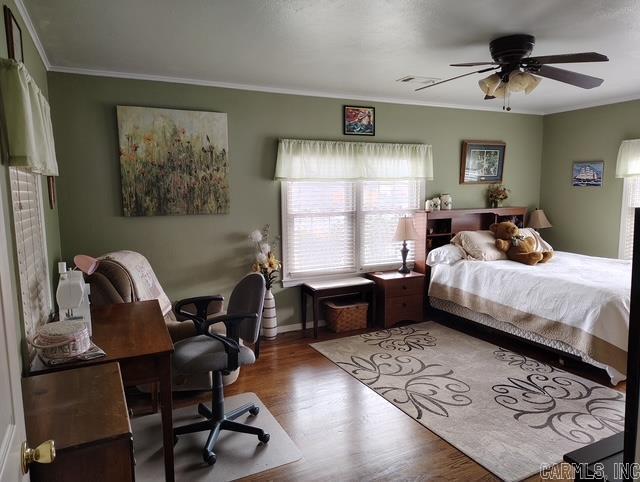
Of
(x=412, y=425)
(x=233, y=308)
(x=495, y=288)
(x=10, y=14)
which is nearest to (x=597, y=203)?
(x=495, y=288)

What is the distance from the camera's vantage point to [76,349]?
5.87ft

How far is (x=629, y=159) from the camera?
15.8ft

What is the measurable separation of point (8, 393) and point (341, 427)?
7.34ft

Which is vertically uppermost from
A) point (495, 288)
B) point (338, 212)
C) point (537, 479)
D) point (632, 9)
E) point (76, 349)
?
point (632, 9)

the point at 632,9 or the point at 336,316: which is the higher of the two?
the point at 632,9

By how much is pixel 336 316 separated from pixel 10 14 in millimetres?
3483

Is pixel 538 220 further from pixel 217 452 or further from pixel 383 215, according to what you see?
pixel 217 452

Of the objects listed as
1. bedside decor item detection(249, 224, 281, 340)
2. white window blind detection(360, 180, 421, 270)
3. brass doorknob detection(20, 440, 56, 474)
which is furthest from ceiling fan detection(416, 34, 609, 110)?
brass doorknob detection(20, 440, 56, 474)

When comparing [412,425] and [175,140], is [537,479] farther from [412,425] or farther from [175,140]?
[175,140]

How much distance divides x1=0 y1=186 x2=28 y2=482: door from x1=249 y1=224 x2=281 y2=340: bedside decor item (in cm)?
318

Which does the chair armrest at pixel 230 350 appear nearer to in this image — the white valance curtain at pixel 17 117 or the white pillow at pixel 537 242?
the white valance curtain at pixel 17 117

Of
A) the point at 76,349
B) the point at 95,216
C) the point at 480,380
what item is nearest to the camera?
the point at 76,349

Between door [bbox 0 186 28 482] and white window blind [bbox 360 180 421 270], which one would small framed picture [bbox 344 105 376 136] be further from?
door [bbox 0 186 28 482]

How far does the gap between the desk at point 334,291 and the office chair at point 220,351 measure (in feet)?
5.29
